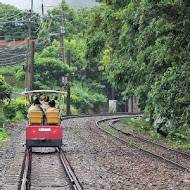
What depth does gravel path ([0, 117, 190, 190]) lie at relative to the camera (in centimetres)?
1228

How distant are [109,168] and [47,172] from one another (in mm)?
2067

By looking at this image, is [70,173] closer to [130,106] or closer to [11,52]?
[130,106]

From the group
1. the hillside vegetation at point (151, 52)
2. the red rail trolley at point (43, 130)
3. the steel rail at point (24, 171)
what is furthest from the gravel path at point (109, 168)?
the hillside vegetation at point (151, 52)

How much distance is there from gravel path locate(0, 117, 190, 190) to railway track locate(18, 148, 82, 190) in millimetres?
250

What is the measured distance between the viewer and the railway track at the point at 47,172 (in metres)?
11.8

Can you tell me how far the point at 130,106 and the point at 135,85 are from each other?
130 ft

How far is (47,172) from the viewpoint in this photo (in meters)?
14.1

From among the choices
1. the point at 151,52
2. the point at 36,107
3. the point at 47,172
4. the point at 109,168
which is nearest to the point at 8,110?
the point at 151,52

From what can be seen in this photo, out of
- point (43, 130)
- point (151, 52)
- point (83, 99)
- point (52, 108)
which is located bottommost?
point (43, 130)

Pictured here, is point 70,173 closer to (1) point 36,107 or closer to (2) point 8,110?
(1) point 36,107

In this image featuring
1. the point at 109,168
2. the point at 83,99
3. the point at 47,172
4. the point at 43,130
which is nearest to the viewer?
the point at 47,172

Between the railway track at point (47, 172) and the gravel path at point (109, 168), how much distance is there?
250 mm

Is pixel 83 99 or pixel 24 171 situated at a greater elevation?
pixel 83 99

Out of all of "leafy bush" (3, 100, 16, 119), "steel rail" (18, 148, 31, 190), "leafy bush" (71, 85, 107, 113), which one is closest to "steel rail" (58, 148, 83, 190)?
"steel rail" (18, 148, 31, 190)
